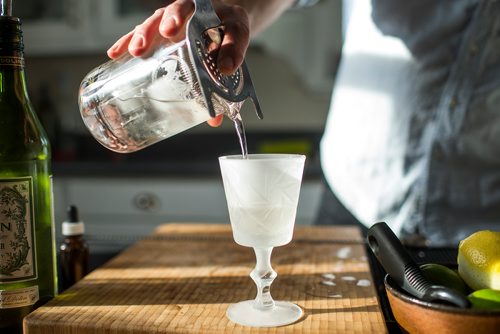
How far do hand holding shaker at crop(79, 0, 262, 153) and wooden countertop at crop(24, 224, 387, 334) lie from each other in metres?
0.23

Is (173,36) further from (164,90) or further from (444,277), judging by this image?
(444,277)

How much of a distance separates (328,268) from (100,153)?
2.24 meters

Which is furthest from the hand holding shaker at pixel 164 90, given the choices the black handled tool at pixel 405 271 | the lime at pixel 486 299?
the lime at pixel 486 299

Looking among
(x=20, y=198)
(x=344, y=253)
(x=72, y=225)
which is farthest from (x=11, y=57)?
(x=344, y=253)

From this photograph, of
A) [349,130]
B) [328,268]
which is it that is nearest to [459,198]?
[349,130]

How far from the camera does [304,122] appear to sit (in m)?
2.81

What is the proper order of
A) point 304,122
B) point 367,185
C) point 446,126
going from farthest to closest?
point 304,122, point 367,185, point 446,126

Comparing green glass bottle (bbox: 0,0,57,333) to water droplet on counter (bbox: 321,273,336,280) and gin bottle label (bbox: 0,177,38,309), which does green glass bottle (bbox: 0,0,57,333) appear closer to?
gin bottle label (bbox: 0,177,38,309)

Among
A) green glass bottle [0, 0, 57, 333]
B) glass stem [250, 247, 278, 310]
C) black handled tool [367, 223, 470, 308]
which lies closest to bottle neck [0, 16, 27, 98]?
green glass bottle [0, 0, 57, 333]

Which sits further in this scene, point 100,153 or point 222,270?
point 100,153

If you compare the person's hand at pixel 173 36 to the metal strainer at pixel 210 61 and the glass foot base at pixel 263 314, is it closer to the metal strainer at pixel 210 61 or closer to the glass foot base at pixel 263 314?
the metal strainer at pixel 210 61

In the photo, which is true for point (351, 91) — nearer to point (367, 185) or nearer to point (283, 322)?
point (367, 185)

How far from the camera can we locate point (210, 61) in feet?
2.38

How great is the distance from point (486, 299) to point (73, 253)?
65cm
